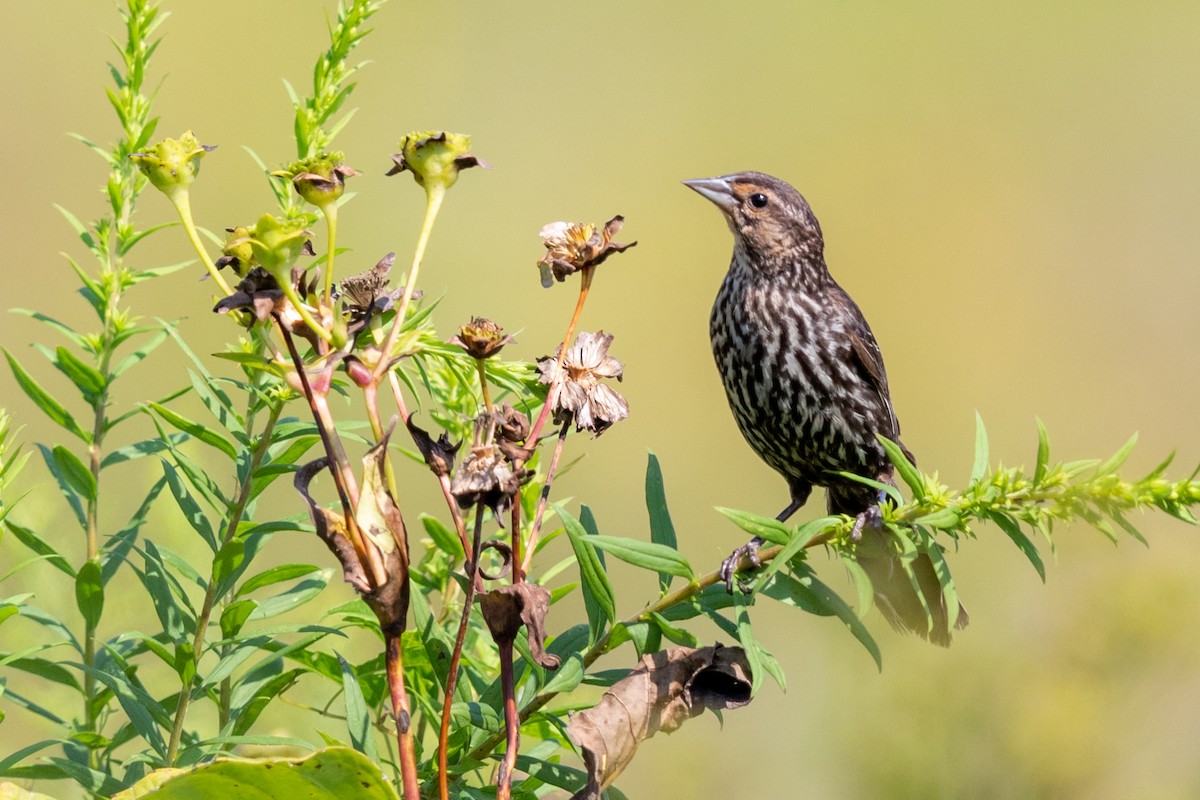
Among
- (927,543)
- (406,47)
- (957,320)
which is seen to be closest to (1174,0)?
(957,320)

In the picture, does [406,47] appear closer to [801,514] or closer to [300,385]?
[801,514]

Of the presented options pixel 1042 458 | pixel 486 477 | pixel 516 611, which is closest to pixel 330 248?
pixel 486 477

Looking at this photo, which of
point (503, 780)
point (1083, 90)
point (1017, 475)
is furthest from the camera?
point (1083, 90)

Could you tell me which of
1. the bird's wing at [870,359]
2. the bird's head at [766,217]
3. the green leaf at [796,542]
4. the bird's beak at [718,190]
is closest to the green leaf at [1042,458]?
the green leaf at [796,542]

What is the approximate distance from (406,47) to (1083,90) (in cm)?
455

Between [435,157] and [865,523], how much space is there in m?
0.60

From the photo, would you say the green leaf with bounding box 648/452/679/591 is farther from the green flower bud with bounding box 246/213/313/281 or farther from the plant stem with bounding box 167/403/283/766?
the green flower bud with bounding box 246/213/313/281

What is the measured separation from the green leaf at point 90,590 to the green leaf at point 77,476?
0.13 metres

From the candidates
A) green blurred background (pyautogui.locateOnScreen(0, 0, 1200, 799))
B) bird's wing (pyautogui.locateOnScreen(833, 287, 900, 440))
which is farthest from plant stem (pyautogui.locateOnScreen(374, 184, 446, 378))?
bird's wing (pyautogui.locateOnScreen(833, 287, 900, 440))

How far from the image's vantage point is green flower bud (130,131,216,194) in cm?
110

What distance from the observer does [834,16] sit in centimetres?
980

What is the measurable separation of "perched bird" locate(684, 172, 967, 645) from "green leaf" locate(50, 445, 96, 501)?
2033 millimetres

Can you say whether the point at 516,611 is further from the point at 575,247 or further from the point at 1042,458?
the point at 1042,458

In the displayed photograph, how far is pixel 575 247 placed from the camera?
48.9 inches
